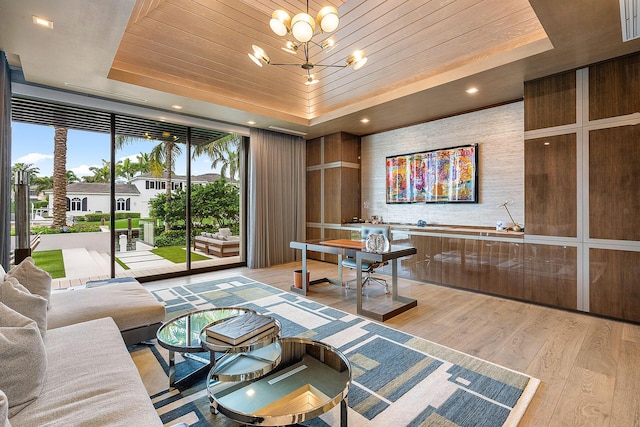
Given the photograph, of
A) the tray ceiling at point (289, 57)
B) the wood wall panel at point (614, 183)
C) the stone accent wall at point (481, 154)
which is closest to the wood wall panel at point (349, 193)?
the stone accent wall at point (481, 154)

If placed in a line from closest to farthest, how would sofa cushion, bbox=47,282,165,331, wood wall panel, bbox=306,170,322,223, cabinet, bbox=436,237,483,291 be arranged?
sofa cushion, bbox=47,282,165,331
cabinet, bbox=436,237,483,291
wood wall panel, bbox=306,170,322,223

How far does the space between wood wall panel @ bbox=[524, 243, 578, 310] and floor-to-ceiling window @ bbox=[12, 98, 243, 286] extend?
4.81 m

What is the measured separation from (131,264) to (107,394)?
4.39 m

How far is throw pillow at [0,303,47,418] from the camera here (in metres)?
1.17

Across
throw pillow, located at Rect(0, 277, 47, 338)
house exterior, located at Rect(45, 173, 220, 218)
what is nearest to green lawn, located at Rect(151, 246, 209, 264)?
house exterior, located at Rect(45, 173, 220, 218)

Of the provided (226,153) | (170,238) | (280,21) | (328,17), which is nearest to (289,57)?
(280,21)

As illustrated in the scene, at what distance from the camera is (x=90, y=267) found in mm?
4875

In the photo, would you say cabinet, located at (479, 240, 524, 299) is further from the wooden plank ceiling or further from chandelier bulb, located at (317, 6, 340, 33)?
chandelier bulb, located at (317, 6, 340, 33)

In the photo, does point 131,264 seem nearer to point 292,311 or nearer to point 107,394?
point 292,311

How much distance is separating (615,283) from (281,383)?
11.8ft

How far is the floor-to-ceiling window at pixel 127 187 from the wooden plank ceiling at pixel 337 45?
4.27ft

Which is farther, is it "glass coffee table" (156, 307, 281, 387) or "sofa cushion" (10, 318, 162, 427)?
"glass coffee table" (156, 307, 281, 387)

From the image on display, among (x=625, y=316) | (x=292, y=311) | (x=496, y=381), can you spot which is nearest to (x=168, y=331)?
(x=292, y=311)

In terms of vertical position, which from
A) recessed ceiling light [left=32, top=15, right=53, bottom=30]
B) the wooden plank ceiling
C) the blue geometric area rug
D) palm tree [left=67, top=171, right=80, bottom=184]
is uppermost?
the wooden plank ceiling
